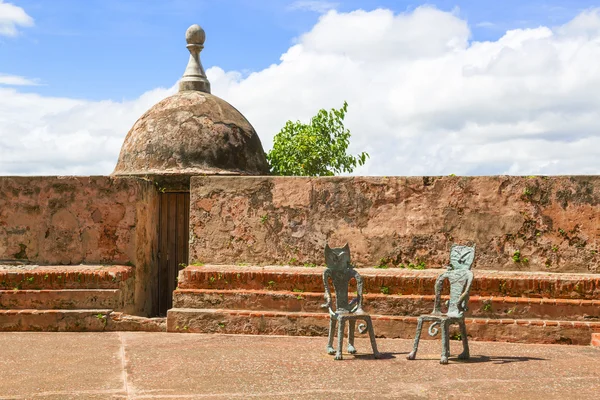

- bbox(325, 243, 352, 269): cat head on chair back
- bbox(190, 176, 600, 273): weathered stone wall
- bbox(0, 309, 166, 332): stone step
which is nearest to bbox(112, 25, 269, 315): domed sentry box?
bbox(190, 176, 600, 273): weathered stone wall

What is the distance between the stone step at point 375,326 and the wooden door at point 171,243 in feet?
6.32

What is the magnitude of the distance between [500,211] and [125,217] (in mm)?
4315

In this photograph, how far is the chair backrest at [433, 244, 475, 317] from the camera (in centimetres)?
650

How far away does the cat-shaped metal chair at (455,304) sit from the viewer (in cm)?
643

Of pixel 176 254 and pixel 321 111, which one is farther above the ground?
pixel 321 111

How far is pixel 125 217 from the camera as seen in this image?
873 centimetres

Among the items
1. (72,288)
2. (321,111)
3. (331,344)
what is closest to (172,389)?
(331,344)

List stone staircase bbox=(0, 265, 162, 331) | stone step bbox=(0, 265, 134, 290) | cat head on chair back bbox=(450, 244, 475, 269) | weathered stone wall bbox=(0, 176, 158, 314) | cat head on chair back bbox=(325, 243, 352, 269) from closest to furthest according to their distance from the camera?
cat head on chair back bbox=(450, 244, 475, 269) < cat head on chair back bbox=(325, 243, 352, 269) < stone staircase bbox=(0, 265, 162, 331) < stone step bbox=(0, 265, 134, 290) < weathered stone wall bbox=(0, 176, 158, 314)

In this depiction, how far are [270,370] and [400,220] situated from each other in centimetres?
294

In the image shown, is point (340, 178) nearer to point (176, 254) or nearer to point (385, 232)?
point (385, 232)

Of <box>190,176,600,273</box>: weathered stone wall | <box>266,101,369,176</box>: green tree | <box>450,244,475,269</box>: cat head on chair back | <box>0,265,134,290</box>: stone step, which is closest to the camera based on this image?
<box>450,244,475,269</box>: cat head on chair back

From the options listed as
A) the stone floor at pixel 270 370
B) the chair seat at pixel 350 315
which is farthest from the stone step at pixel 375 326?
the chair seat at pixel 350 315

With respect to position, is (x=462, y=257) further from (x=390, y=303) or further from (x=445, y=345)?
(x=390, y=303)

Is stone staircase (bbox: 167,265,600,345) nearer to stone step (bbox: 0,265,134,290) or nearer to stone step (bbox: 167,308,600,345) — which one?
stone step (bbox: 167,308,600,345)
